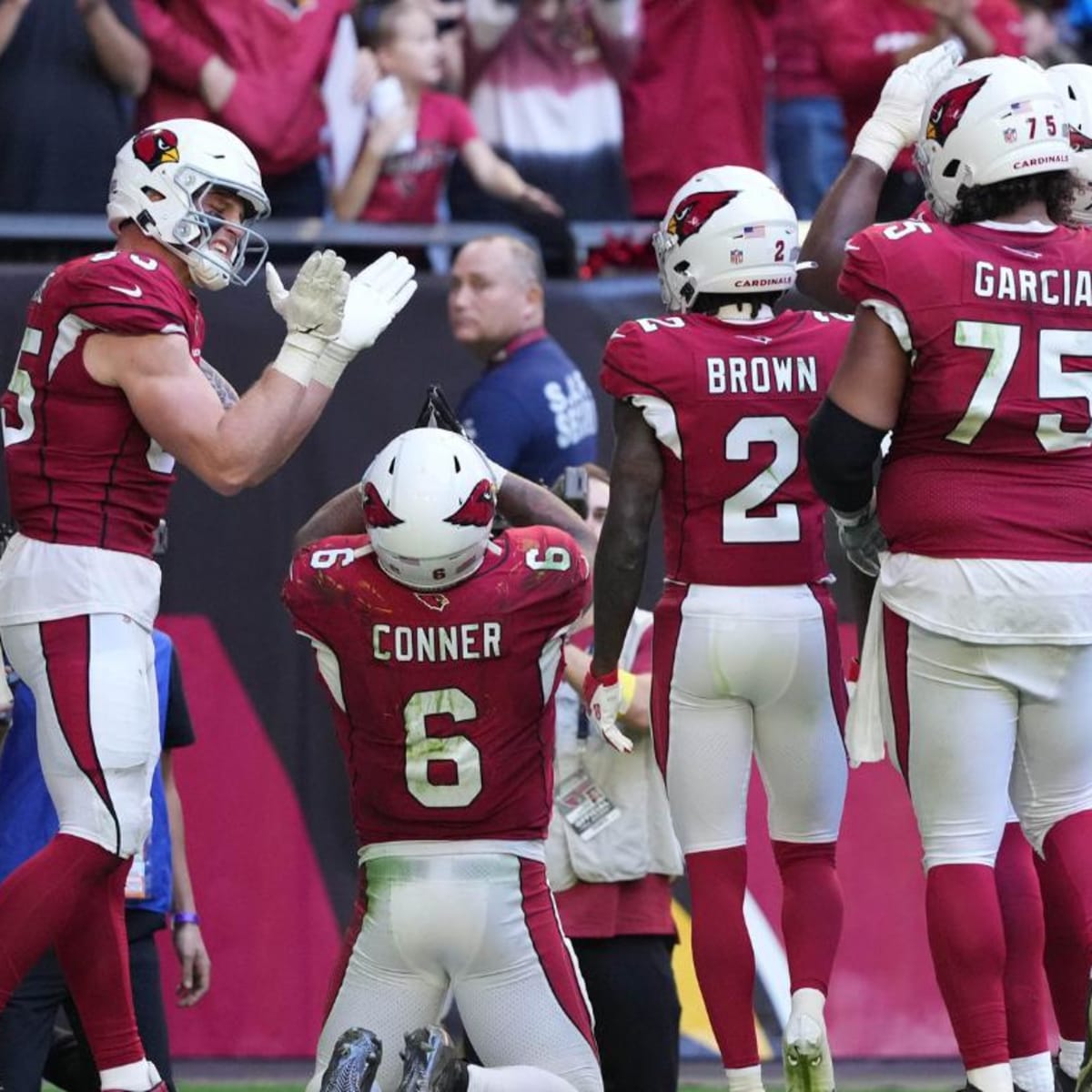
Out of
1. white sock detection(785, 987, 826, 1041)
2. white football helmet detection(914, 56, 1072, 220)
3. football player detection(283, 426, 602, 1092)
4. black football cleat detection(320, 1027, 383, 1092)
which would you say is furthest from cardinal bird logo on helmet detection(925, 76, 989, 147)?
black football cleat detection(320, 1027, 383, 1092)

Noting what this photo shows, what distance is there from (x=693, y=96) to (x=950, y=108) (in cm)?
385

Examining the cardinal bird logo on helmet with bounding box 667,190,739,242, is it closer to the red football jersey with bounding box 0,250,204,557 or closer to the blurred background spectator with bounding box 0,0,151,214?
the red football jersey with bounding box 0,250,204,557

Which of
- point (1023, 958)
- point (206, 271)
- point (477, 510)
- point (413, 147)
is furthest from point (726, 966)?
point (413, 147)

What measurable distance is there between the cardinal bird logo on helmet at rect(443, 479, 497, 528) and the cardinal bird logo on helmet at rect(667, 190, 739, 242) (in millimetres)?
931

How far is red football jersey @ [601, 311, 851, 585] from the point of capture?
17.8 ft

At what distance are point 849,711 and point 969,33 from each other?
398cm

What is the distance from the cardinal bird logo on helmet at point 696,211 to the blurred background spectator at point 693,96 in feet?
10.4

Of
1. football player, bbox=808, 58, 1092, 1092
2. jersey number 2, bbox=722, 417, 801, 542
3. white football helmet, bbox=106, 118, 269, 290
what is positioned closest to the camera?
football player, bbox=808, 58, 1092, 1092

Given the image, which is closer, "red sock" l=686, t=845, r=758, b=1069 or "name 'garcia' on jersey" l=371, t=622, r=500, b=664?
"name 'garcia' on jersey" l=371, t=622, r=500, b=664

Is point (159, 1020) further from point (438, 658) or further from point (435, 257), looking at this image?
point (435, 257)

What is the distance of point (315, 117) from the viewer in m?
8.31

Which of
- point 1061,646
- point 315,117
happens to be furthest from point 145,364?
point 315,117

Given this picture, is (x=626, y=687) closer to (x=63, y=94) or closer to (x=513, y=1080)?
(x=513, y=1080)

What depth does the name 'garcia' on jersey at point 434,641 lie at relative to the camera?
4.84m
